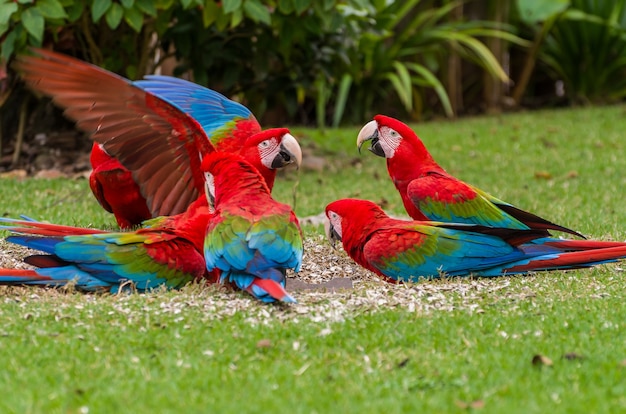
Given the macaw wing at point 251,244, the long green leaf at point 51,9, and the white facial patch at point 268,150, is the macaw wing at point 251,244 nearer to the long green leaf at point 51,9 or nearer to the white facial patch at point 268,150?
the white facial patch at point 268,150

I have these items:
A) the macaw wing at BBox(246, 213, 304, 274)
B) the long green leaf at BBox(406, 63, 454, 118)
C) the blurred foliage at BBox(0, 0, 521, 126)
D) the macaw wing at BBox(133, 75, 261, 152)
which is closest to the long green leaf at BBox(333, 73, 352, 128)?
the blurred foliage at BBox(0, 0, 521, 126)

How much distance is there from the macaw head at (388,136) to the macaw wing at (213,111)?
78 cm

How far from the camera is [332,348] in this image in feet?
8.82

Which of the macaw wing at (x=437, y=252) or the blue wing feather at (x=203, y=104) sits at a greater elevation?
the blue wing feather at (x=203, y=104)

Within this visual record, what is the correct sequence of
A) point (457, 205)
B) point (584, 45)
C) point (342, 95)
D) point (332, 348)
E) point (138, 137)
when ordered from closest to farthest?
1. point (332, 348)
2. point (457, 205)
3. point (138, 137)
4. point (342, 95)
5. point (584, 45)

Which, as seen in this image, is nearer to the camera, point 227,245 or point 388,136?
point 227,245

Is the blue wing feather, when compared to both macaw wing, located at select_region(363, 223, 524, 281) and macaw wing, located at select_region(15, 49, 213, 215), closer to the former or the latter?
macaw wing, located at select_region(15, 49, 213, 215)

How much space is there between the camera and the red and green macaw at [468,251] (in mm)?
3432

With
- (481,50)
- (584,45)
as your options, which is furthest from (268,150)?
(584,45)

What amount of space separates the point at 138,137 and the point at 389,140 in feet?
3.71

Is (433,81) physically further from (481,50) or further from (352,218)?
(352,218)

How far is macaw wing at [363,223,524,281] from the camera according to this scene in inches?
135

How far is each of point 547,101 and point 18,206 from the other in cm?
733

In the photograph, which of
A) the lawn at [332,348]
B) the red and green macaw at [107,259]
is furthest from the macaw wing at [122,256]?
the lawn at [332,348]
